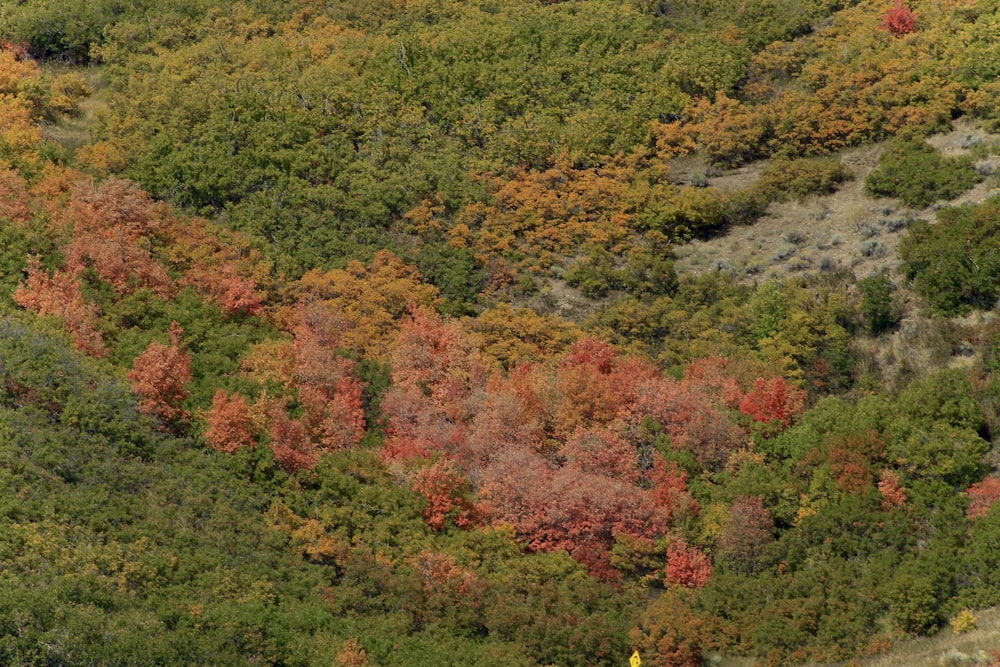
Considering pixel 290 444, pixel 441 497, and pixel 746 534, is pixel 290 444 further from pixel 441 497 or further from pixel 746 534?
pixel 746 534

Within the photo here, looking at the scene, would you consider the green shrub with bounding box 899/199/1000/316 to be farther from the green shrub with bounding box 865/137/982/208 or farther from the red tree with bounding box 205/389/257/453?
the red tree with bounding box 205/389/257/453

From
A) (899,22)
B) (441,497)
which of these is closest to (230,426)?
(441,497)

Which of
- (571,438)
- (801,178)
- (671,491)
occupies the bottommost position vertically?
(671,491)

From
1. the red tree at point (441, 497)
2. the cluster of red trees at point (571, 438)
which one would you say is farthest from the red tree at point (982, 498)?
the red tree at point (441, 497)

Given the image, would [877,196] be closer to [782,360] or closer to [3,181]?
[782,360]

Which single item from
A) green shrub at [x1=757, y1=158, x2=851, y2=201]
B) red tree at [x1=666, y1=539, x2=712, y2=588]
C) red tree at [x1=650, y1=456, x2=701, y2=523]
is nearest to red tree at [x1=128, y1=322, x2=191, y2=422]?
red tree at [x1=650, y1=456, x2=701, y2=523]

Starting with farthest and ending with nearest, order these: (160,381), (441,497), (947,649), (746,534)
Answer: (160,381) → (441,497) → (746,534) → (947,649)
